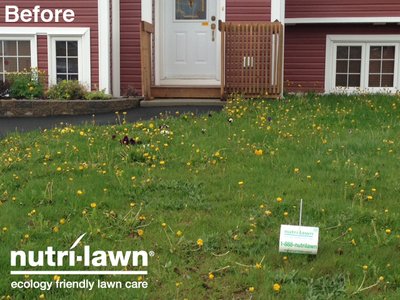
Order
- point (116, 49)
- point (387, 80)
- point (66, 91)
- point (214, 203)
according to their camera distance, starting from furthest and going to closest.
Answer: point (387, 80) → point (116, 49) → point (66, 91) → point (214, 203)

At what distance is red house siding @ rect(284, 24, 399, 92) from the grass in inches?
260

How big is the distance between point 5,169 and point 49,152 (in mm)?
693

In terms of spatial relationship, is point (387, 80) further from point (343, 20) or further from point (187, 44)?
point (187, 44)

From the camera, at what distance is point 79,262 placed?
3.83 metres

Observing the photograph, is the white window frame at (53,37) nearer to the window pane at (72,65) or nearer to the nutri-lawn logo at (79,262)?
the window pane at (72,65)

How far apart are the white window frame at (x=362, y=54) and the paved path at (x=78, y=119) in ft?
15.5

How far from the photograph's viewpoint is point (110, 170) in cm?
582

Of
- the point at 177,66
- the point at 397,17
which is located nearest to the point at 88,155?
the point at 177,66

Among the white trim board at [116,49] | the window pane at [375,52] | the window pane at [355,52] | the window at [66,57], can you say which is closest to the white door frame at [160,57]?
the white trim board at [116,49]

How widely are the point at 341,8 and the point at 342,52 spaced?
1.17 meters

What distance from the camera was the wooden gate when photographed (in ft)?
37.8

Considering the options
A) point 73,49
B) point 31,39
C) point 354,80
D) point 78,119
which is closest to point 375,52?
point 354,80

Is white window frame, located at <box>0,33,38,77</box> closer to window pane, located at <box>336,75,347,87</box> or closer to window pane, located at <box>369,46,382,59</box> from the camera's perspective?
window pane, located at <box>336,75,347,87</box>

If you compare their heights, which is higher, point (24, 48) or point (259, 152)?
point (24, 48)
